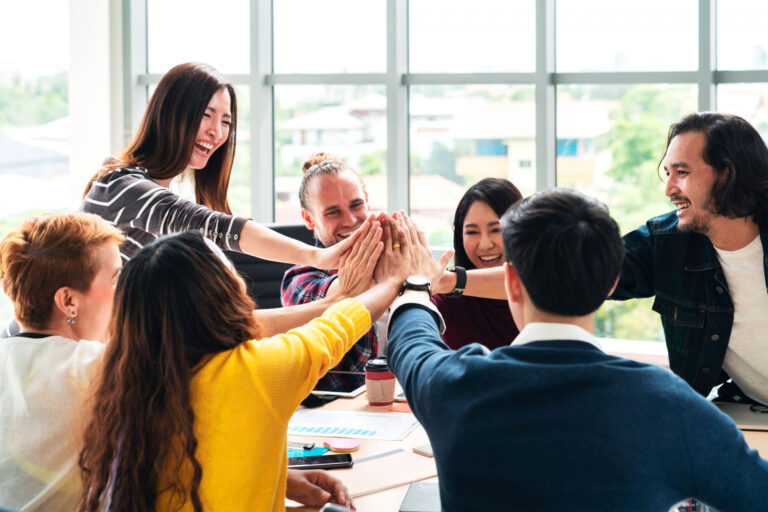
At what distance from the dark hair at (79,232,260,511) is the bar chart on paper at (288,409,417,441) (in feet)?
2.06

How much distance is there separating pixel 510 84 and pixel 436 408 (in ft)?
12.0

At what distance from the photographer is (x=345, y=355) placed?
2.77m

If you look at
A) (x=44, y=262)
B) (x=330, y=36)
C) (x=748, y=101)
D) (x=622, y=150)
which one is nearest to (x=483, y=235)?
(x=44, y=262)

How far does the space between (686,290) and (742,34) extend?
2342 millimetres

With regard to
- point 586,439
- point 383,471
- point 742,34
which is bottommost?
point 383,471

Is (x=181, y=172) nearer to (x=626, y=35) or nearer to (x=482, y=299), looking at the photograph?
(x=482, y=299)

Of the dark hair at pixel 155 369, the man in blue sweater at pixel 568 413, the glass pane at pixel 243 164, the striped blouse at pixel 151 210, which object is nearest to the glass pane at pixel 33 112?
the glass pane at pixel 243 164

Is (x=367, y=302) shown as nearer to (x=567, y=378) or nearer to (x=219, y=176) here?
(x=567, y=378)

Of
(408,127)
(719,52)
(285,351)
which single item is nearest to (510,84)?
(408,127)

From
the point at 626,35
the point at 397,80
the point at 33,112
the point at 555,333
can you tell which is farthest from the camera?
the point at 33,112

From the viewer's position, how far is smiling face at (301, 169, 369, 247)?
2758 mm

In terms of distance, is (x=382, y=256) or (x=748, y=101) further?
(x=748, y=101)

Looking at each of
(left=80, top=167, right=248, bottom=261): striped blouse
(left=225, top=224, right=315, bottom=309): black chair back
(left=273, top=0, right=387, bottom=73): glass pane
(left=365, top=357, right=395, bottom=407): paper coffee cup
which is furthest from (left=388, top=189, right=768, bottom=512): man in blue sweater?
(left=273, top=0, right=387, bottom=73): glass pane

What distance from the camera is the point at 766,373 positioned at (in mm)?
2326
